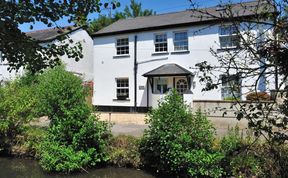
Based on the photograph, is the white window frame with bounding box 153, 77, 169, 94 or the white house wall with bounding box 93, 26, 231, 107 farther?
the white window frame with bounding box 153, 77, 169, 94

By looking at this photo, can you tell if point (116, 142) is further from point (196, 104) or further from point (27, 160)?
point (196, 104)

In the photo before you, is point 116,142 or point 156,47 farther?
point 156,47

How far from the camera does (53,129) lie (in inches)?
428

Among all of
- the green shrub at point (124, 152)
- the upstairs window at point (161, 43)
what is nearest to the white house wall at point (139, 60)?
the upstairs window at point (161, 43)

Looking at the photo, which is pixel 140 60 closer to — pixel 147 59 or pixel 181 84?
pixel 147 59

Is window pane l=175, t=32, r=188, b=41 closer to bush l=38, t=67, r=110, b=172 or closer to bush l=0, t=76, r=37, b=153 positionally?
bush l=38, t=67, r=110, b=172

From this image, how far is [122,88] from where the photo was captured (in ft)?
77.9

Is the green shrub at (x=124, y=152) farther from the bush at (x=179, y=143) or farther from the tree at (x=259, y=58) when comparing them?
the tree at (x=259, y=58)

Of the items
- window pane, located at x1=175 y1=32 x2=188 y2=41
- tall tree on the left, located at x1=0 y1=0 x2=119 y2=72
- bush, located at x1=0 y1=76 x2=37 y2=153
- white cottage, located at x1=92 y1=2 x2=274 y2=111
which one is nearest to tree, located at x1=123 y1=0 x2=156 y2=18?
white cottage, located at x1=92 y1=2 x2=274 y2=111

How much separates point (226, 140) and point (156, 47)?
1464cm

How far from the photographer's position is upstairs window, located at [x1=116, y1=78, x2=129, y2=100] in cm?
2352

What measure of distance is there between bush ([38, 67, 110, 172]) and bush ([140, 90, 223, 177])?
1692 mm

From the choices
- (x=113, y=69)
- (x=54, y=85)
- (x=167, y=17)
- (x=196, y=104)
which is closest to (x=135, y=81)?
(x=113, y=69)

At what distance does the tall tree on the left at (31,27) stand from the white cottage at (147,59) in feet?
56.1
